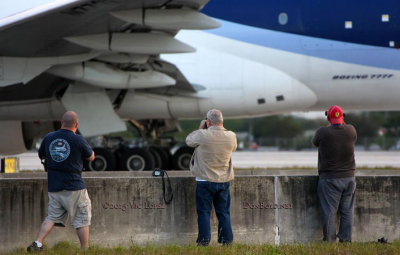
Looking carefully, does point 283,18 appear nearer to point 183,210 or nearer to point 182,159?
point 182,159

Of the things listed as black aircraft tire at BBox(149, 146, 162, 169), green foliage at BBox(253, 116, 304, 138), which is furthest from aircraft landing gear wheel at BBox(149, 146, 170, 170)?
green foliage at BBox(253, 116, 304, 138)

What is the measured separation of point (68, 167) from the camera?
7.55 metres

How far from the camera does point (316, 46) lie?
16.0 meters

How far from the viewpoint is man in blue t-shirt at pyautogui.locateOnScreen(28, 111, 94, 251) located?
7555mm

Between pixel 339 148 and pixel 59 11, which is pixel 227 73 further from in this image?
pixel 339 148

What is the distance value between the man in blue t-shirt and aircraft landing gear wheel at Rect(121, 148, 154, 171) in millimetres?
9258

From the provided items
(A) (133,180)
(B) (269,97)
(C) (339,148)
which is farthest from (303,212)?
(B) (269,97)

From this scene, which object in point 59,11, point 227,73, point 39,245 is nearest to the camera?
point 39,245

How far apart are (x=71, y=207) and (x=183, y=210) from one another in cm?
165

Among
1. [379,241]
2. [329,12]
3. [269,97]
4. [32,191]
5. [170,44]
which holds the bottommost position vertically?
[379,241]

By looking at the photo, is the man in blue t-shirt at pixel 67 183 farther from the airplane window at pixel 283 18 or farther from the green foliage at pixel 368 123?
the green foliage at pixel 368 123

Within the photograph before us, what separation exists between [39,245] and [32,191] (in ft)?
3.82

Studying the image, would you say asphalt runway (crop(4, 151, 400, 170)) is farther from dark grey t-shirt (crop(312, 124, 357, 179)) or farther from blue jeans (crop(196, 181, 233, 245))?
blue jeans (crop(196, 181, 233, 245))

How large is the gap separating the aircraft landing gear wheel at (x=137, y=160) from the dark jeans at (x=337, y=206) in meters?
8.94
